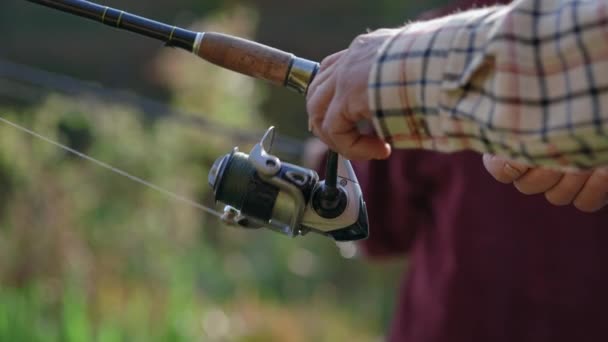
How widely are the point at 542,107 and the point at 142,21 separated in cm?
50

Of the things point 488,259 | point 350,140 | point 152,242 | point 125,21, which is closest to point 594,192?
point 350,140

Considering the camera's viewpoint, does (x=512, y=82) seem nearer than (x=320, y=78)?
Yes

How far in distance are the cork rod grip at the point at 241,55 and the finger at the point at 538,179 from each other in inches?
12.1

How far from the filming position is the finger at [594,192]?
1.25 m

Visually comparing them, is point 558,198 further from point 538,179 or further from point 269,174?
point 269,174

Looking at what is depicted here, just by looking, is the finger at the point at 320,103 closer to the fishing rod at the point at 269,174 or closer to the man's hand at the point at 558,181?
the fishing rod at the point at 269,174

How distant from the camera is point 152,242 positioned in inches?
133

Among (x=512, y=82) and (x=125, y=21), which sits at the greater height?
(x=512, y=82)

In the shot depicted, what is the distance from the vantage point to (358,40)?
110cm

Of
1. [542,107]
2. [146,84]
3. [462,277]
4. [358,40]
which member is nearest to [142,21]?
[358,40]

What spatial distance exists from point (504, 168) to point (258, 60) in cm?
31

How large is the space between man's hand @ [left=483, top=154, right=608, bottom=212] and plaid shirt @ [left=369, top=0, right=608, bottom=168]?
0.20 meters

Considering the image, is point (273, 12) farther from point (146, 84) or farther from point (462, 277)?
point (462, 277)

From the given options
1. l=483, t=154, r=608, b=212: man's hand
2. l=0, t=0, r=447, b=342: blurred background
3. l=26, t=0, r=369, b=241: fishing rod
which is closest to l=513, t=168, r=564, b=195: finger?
l=483, t=154, r=608, b=212: man's hand
